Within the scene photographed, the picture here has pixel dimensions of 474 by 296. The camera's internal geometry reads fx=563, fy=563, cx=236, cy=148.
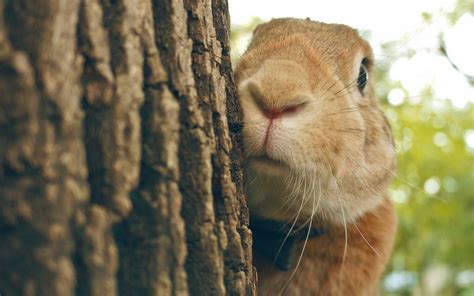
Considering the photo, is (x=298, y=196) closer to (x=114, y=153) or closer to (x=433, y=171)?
(x=114, y=153)

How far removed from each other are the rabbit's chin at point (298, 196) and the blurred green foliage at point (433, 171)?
276 cm

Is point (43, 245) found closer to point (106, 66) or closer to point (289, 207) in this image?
point (106, 66)

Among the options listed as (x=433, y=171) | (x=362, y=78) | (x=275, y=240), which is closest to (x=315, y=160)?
(x=275, y=240)

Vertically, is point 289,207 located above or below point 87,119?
below

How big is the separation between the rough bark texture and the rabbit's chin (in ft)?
1.52

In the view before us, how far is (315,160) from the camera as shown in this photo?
260 cm

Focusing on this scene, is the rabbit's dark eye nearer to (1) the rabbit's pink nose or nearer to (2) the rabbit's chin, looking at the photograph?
(2) the rabbit's chin

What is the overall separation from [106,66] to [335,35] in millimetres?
2125

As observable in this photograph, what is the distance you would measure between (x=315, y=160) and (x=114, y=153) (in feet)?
4.02

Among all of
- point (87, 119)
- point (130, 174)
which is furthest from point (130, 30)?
point (130, 174)

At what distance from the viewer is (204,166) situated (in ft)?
6.36

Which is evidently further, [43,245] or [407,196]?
[407,196]

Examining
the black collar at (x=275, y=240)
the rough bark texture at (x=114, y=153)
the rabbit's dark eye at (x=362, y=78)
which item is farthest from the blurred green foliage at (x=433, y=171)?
the rough bark texture at (x=114, y=153)

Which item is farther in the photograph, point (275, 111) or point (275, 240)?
point (275, 240)
